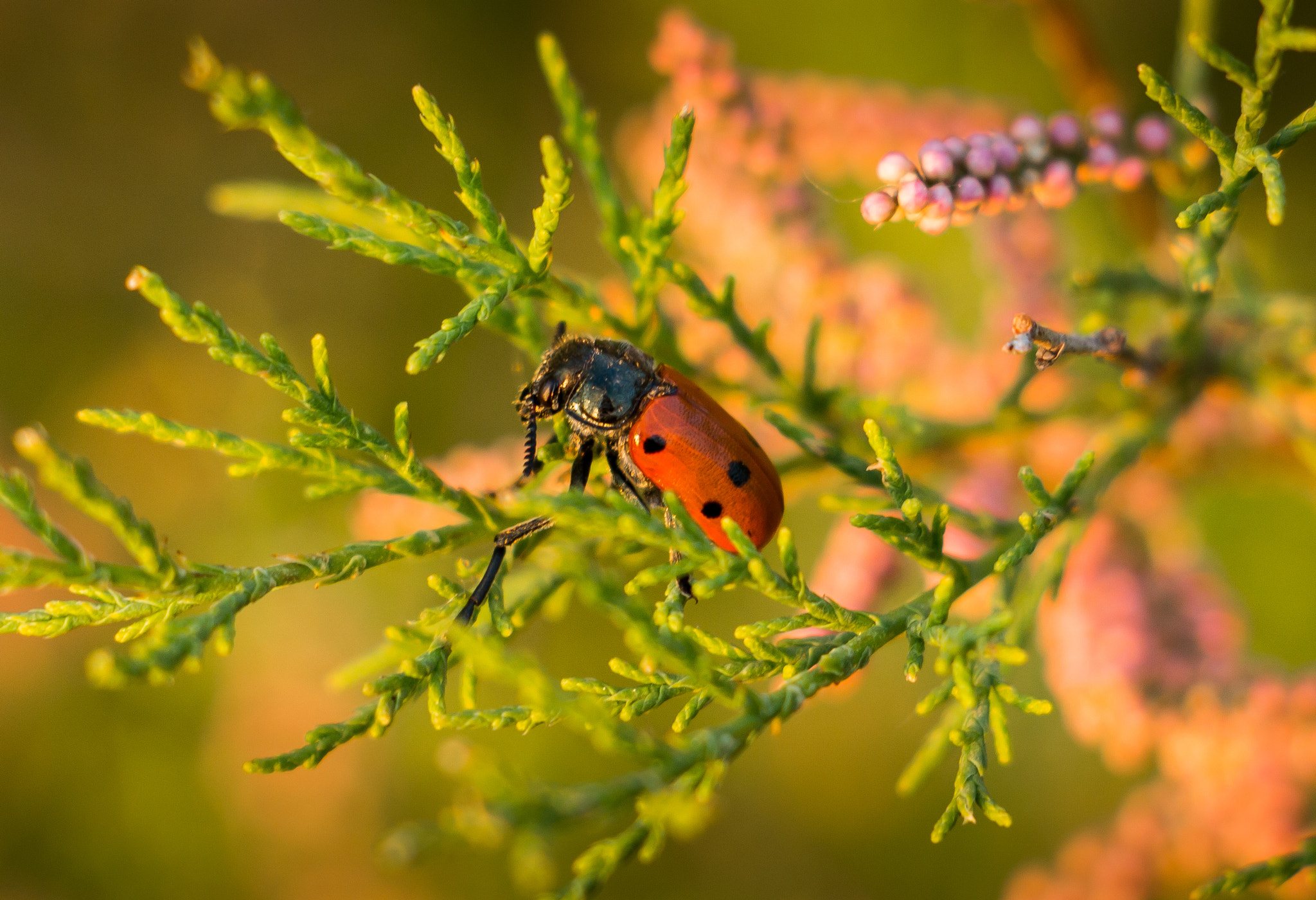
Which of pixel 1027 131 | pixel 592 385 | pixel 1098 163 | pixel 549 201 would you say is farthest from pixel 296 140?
pixel 1098 163

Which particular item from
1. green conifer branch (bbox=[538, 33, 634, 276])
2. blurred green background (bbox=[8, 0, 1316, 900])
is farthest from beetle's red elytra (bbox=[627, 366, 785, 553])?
blurred green background (bbox=[8, 0, 1316, 900])

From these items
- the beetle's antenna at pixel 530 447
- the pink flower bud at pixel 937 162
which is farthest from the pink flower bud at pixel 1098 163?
the beetle's antenna at pixel 530 447

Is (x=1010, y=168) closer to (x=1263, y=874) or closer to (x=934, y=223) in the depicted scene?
(x=934, y=223)

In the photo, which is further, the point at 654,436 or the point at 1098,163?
the point at 654,436

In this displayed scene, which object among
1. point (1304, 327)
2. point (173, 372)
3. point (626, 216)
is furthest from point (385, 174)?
point (1304, 327)

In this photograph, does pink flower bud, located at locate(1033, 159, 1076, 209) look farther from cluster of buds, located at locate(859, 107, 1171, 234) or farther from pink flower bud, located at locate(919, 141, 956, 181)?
pink flower bud, located at locate(919, 141, 956, 181)

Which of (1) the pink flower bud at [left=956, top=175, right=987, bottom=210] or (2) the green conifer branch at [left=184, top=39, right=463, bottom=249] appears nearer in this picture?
(2) the green conifer branch at [left=184, top=39, right=463, bottom=249]

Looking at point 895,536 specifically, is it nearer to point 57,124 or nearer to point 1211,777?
point 1211,777
